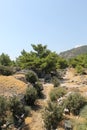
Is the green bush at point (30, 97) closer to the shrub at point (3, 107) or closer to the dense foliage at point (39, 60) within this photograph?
the shrub at point (3, 107)

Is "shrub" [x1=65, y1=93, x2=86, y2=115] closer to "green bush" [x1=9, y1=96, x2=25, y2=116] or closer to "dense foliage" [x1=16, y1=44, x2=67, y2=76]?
"green bush" [x1=9, y1=96, x2=25, y2=116]

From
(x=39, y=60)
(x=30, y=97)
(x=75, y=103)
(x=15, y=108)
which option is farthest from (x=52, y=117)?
(x=39, y=60)

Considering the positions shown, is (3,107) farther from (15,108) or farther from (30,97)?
(30,97)

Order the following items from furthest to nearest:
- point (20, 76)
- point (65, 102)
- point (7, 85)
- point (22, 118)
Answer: point (20, 76)
point (7, 85)
point (65, 102)
point (22, 118)

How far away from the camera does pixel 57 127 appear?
61.3 feet

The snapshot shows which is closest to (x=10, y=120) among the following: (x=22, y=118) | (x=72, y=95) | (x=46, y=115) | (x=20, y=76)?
(x=22, y=118)

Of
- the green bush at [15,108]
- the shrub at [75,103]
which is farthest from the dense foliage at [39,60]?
the green bush at [15,108]

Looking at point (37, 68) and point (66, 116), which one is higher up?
point (37, 68)

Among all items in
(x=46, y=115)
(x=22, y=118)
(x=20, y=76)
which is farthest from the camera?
(x=20, y=76)

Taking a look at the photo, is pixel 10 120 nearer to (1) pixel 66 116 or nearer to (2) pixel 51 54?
(1) pixel 66 116

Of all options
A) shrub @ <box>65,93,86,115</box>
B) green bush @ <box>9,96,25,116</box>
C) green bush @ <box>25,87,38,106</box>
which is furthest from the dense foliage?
green bush @ <box>9,96,25,116</box>

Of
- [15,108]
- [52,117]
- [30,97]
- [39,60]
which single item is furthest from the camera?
[39,60]

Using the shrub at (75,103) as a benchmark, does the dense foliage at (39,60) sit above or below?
above

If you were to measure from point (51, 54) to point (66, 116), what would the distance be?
23.0 meters
